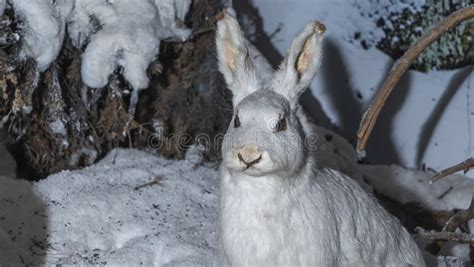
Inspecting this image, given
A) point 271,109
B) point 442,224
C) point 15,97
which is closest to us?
point 271,109

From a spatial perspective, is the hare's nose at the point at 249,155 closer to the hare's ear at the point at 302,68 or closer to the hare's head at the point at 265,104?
the hare's head at the point at 265,104

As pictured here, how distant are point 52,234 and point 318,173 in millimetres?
1390

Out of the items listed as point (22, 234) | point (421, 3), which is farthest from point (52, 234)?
point (421, 3)

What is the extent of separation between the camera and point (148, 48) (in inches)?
160

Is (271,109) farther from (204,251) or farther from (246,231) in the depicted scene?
(204,251)

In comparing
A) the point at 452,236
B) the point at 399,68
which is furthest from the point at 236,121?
the point at 452,236

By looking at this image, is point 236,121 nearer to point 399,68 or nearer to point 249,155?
point 249,155

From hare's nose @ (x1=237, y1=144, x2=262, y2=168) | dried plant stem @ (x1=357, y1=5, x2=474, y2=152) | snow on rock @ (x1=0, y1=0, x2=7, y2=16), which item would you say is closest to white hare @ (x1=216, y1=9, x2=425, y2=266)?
A: hare's nose @ (x1=237, y1=144, x2=262, y2=168)

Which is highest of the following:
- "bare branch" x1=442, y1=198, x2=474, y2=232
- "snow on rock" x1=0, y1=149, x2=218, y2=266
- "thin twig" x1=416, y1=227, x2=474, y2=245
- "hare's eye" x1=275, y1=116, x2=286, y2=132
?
"hare's eye" x1=275, y1=116, x2=286, y2=132

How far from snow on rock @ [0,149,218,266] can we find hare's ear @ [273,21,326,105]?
103 centimetres

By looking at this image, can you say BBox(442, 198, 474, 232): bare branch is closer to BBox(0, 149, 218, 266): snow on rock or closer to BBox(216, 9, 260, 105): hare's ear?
BBox(0, 149, 218, 266): snow on rock

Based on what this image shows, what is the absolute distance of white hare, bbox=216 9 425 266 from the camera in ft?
8.64

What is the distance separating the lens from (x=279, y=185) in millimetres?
2723

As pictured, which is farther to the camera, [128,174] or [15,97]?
[128,174]
